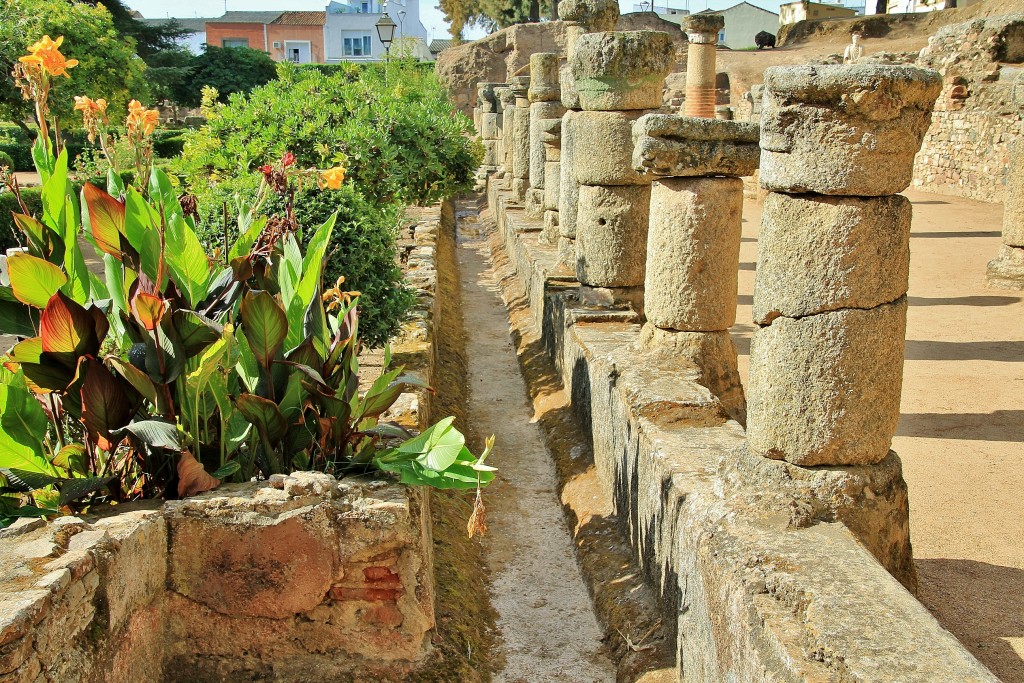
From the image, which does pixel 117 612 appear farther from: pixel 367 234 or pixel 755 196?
pixel 755 196

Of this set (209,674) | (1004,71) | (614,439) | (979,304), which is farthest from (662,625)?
(1004,71)

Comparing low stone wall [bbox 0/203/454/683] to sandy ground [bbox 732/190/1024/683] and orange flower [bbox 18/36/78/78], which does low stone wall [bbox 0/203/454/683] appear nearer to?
orange flower [bbox 18/36/78/78]

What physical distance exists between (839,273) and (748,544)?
1.11 metres

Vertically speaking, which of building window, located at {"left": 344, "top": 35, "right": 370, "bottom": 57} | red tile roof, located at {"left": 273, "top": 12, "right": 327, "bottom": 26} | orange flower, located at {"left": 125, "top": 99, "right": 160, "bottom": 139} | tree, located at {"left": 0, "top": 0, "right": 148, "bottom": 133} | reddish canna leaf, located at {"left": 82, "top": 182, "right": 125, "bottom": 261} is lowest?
reddish canna leaf, located at {"left": 82, "top": 182, "right": 125, "bottom": 261}

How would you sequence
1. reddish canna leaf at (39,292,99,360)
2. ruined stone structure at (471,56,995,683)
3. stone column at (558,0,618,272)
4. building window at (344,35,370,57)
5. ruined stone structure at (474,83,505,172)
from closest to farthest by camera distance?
1. ruined stone structure at (471,56,995,683)
2. reddish canna leaf at (39,292,99,360)
3. stone column at (558,0,618,272)
4. ruined stone structure at (474,83,505,172)
5. building window at (344,35,370,57)

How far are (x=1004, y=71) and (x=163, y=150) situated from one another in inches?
1029

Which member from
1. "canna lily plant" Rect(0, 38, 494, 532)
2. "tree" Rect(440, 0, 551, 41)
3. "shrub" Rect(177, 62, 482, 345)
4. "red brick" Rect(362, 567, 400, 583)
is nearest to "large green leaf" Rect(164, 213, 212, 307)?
"canna lily plant" Rect(0, 38, 494, 532)

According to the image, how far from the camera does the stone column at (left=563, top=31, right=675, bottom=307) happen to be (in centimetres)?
793

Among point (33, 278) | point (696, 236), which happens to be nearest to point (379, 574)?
point (33, 278)

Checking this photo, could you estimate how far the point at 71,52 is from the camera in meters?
19.3

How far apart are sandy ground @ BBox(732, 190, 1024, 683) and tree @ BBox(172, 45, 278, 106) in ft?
114

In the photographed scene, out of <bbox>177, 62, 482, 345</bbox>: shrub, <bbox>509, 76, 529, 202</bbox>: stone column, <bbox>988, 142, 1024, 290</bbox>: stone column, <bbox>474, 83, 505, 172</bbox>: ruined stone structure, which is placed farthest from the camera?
<bbox>474, 83, 505, 172</bbox>: ruined stone structure

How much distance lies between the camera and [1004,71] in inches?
474

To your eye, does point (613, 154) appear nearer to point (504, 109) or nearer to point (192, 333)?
point (192, 333)
